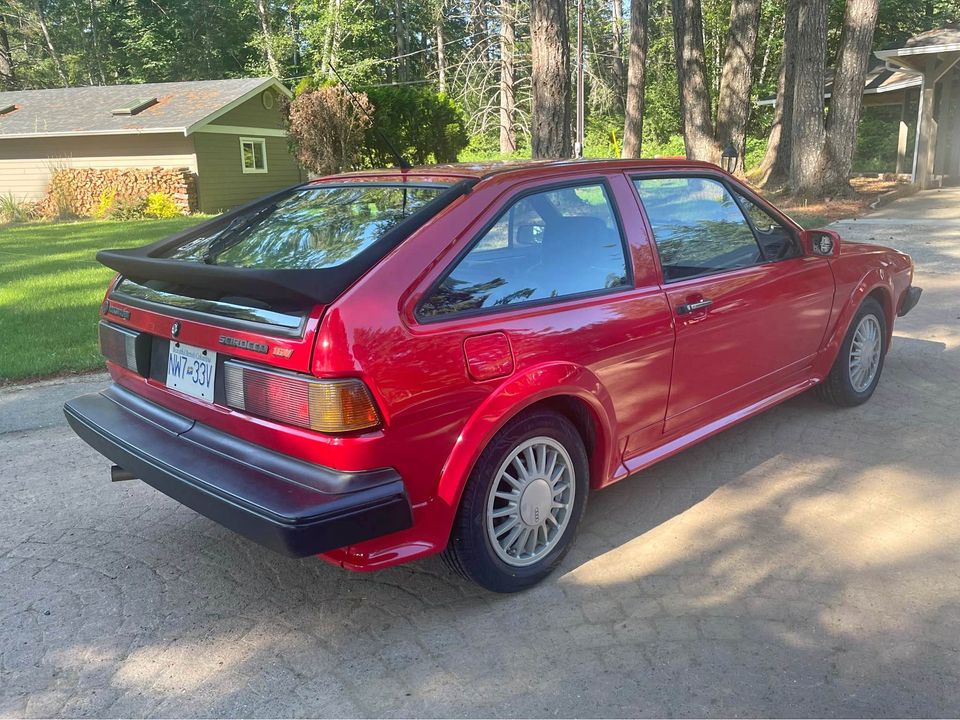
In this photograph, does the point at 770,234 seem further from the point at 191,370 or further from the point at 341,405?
the point at 191,370

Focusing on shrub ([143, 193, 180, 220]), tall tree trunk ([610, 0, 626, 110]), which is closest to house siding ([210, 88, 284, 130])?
shrub ([143, 193, 180, 220])

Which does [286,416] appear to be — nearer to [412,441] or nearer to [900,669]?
[412,441]

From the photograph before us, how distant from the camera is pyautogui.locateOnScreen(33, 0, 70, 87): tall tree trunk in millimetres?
44719

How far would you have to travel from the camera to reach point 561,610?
9.86ft

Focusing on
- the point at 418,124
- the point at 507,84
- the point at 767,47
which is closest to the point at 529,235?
the point at 418,124

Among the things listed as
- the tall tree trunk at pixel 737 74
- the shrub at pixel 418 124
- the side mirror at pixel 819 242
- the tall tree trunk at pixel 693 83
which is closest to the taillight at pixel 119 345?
the side mirror at pixel 819 242

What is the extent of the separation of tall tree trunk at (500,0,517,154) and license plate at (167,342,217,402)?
1155 inches

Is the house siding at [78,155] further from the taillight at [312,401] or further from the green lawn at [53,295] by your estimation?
the taillight at [312,401]

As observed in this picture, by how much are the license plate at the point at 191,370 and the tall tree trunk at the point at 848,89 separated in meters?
15.1

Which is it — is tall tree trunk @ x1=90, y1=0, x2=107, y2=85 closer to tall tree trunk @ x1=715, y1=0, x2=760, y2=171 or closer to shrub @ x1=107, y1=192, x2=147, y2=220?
shrub @ x1=107, y1=192, x2=147, y2=220

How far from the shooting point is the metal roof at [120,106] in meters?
23.4

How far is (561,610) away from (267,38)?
4342cm

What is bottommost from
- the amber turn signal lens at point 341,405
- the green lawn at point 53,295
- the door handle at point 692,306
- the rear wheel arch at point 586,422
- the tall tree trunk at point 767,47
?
the green lawn at point 53,295

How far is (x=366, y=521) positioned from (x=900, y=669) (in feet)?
6.04
